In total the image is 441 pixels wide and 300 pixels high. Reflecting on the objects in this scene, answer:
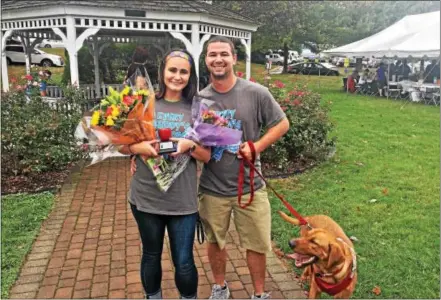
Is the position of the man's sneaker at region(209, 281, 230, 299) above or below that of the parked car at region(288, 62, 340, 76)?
below

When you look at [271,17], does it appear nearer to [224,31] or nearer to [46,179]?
[224,31]

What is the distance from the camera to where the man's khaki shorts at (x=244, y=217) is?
2.97 m

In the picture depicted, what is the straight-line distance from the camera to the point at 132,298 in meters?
3.44

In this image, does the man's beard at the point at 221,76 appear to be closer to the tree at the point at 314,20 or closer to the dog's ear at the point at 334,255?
the dog's ear at the point at 334,255

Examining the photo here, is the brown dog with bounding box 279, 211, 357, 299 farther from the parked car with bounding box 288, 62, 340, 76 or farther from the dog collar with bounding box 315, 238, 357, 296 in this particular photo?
the parked car with bounding box 288, 62, 340, 76

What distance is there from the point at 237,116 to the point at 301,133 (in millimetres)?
4703

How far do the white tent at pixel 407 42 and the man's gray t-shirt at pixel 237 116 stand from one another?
15.1 meters

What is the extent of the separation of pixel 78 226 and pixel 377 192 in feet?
13.8

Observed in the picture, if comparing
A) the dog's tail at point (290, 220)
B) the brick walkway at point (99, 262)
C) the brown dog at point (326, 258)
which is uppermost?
the dog's tail at point (290, 220)

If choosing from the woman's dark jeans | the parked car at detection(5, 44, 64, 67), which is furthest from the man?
the parked car at detection(5, 44, 64, 67)

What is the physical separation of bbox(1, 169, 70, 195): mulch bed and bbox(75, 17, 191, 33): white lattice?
3.72m

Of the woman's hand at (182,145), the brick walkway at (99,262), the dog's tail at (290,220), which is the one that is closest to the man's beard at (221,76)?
the woman's hand at (182,145)

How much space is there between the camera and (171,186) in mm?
2645

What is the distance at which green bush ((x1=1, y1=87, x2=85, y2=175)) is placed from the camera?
6.45 meters
